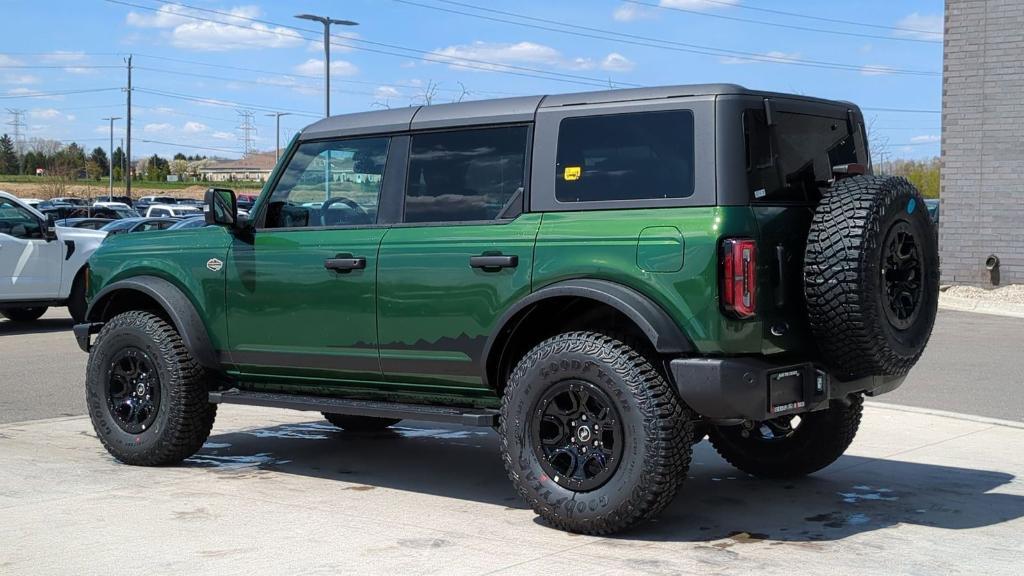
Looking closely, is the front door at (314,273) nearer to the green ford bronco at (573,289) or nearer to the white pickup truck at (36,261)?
the green ford bronco at (573,289)

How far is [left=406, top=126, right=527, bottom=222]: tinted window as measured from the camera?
249 inches

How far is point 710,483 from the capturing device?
280 inches

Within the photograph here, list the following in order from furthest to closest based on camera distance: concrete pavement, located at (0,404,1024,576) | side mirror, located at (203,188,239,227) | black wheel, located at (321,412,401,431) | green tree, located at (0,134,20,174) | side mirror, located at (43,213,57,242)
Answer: green tree, located at (0,134,20,174) → side mirror, located at (43,213,57,242) → black wheel, located at (321,412,401,431) → side mirror, located at (203,188,239,227) → concrete pavement, located at (0,404,1024,576)

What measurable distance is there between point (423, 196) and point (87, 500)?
94.2 inches

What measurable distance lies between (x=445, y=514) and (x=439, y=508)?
154mm

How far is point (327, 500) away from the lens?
6586mm

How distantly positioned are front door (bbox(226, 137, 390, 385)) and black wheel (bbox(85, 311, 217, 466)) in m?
0.38

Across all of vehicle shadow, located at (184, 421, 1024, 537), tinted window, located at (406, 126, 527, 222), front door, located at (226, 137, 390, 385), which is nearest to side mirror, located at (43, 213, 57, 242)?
vehicle shadow, located at (184, 421, 1024, 537)

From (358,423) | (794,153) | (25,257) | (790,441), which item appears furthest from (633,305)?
(25,257)

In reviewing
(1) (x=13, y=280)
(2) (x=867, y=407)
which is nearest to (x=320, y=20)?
(1) (x=13, y=280)

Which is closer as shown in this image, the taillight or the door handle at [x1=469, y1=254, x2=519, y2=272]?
the taillight

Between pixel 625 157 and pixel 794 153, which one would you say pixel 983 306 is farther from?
pixel 625 157

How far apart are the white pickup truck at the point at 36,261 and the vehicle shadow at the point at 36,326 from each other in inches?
11.8

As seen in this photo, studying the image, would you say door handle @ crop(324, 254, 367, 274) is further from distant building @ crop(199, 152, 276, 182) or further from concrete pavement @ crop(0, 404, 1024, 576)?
distant building @ crop(199, 152, 276, 182)
